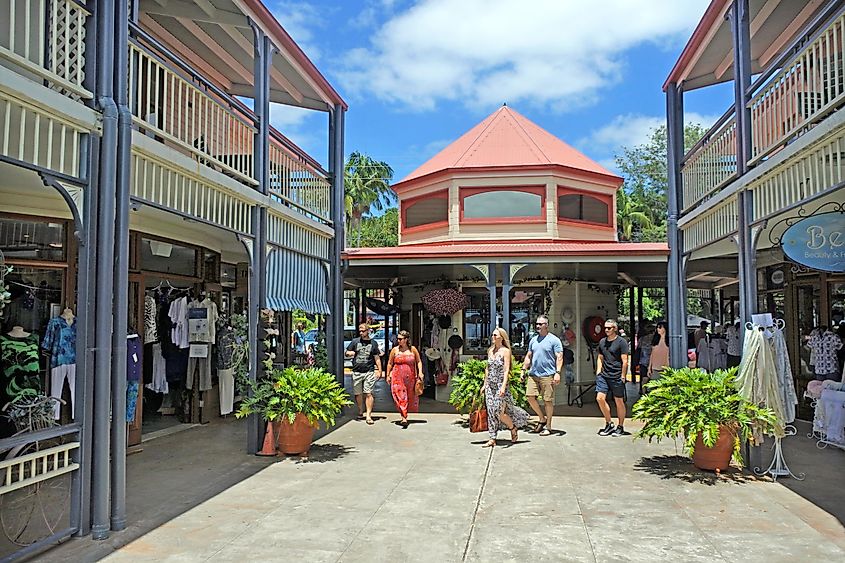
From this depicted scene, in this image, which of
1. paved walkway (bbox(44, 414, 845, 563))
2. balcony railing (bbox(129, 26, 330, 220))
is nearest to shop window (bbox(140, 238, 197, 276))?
balcony railing (bbox(129, 26, 330, 220))

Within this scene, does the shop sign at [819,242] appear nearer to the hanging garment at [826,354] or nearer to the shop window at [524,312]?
the hanging garment at [826,354]

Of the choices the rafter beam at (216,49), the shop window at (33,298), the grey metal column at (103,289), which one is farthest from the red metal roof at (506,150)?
the grey metal column at (103,289)

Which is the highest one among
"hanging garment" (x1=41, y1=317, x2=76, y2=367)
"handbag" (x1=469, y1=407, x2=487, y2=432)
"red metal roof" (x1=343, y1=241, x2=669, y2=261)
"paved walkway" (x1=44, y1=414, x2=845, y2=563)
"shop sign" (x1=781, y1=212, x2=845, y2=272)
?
"red metal roof" (x1=343, y1=241, x2=669, y2=261)

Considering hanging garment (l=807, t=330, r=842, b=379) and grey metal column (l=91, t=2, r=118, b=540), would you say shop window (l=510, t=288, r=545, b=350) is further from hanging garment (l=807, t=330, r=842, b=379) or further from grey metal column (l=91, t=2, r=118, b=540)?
grey metal column (l=91, t=2, r=118, b=540)

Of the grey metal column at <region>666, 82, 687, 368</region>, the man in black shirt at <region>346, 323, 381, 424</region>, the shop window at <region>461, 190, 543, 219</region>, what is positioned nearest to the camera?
the grey metal column at <region>666, 82, 687, 368</region>

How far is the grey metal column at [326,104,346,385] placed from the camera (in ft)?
40.0

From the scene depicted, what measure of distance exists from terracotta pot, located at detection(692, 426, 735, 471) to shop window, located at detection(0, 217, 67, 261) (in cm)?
739

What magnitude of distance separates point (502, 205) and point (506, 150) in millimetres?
1640

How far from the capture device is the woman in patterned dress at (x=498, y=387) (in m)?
9.32

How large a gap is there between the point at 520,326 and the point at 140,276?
25.5 feet

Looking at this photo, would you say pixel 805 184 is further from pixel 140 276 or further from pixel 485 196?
pixel 485 196

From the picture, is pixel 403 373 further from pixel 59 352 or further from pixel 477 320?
pixel 59 352

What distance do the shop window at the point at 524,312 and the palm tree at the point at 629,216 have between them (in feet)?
74.8

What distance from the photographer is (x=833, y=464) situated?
26.4ft
